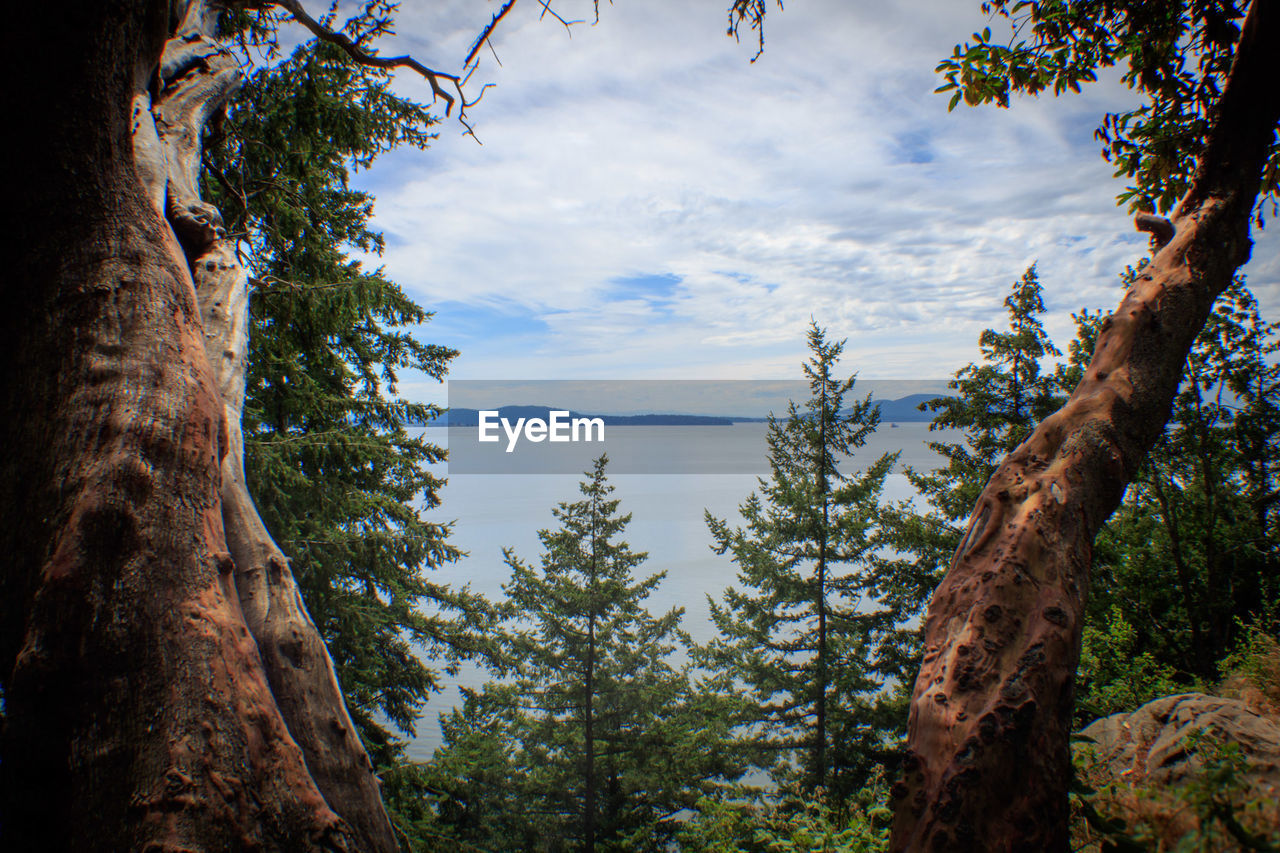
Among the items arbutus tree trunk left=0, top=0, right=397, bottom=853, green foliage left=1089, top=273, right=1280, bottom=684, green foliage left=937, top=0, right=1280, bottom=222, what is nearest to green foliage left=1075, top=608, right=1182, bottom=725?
green foliage left=1089, top=273, right=1280, bottom=684

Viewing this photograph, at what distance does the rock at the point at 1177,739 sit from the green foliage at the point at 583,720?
11.6m

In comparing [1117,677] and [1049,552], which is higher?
[1049,552]

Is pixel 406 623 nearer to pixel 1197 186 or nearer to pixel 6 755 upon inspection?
pixel 6 755

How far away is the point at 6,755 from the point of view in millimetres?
1324

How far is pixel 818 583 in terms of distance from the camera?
47.4ft

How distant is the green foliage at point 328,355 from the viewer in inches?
240

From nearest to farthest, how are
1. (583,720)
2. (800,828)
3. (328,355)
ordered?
(800,828), (328,355), (583,720)

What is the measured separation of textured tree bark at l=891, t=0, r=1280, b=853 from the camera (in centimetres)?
157

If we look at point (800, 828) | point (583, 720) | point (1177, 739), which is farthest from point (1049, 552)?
point (583, 720)

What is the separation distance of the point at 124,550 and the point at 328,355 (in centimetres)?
821

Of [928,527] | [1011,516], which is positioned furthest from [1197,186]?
[928,527]

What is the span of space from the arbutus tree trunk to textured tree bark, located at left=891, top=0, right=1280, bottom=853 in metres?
1.72

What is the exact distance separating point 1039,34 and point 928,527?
11.4m

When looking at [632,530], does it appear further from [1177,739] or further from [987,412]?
[1177,739]
